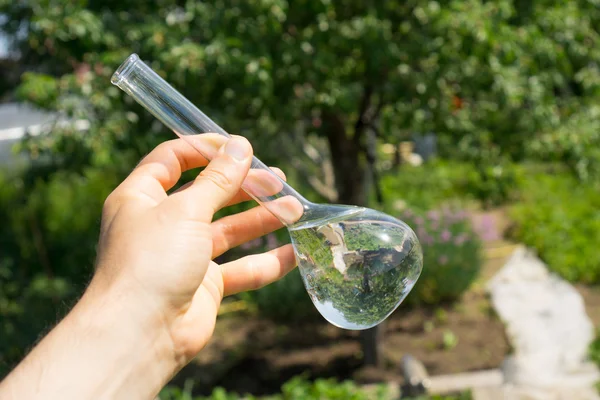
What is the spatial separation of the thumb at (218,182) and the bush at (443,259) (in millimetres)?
4120

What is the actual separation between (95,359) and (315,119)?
113 inches

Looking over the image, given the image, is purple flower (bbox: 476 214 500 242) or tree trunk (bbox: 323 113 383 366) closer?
tree trunk (bbox: 323 113 383 366)

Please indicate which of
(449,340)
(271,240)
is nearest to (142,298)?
(271,240)

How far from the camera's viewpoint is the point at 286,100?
338cm

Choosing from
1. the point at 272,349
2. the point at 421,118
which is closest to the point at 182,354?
the point at 421,118

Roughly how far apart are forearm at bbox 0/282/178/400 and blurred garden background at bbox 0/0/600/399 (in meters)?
0.47

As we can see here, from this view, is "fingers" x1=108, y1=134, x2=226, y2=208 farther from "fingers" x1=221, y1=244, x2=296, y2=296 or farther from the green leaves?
the green leaves

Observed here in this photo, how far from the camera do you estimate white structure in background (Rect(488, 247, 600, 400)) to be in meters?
3.69

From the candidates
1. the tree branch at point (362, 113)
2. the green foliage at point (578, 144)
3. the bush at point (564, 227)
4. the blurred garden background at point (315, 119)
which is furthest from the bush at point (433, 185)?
the green foliage at point (578, 144)

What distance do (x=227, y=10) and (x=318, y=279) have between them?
1.95 meters

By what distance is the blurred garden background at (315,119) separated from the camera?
9.70ft

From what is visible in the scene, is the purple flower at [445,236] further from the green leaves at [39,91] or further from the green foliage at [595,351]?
the green leaves at [39,91]

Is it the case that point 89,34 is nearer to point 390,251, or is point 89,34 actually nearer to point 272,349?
point 390,251

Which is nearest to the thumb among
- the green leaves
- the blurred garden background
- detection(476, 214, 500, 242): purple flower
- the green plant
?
the blurred garden background
